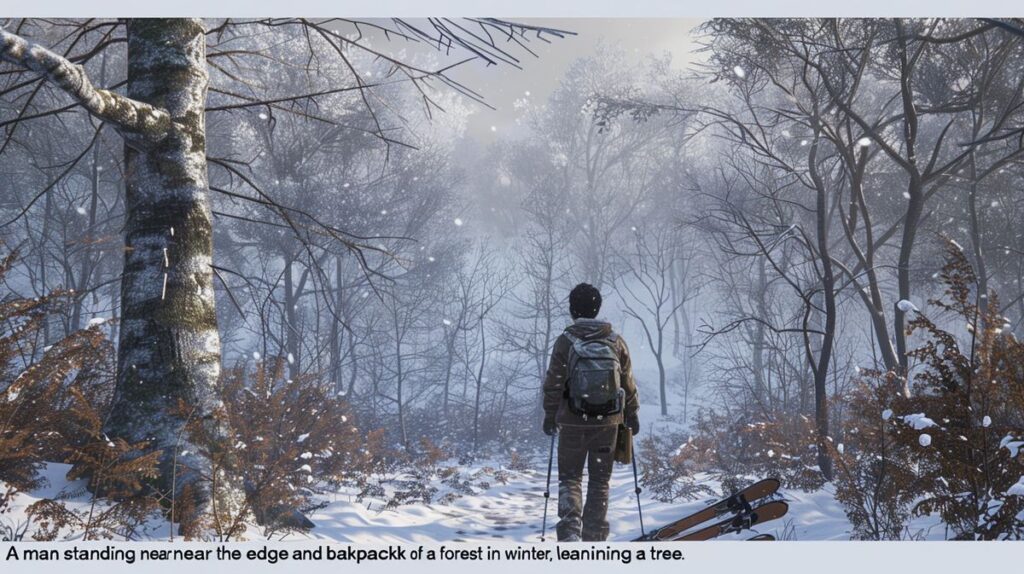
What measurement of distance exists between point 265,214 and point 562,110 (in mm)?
13273

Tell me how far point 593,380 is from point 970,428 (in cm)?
235

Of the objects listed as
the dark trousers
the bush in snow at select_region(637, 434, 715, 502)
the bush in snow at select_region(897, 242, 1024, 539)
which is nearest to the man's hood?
the dark trousers

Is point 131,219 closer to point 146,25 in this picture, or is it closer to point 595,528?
point 146,25

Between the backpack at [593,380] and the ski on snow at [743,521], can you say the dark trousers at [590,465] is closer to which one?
the backpack at [593,380]

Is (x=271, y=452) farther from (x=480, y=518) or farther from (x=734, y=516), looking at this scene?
(x=734, y=516)

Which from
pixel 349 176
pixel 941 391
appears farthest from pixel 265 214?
pixel 941 391

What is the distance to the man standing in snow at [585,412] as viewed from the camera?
14.0 feet

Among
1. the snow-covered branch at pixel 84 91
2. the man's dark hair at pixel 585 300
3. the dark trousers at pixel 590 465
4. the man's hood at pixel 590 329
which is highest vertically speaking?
the snow-covered branch at pixel 84 91

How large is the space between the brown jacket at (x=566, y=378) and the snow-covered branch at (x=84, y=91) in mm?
3208

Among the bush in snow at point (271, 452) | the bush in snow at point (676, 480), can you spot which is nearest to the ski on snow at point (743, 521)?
the bush in snow at point (676, 480)

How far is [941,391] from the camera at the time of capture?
13.0ft

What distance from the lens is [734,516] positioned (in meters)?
4.26

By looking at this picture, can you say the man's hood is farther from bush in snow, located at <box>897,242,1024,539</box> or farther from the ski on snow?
bush in snow, located at <box>897,242,1024,539</box>

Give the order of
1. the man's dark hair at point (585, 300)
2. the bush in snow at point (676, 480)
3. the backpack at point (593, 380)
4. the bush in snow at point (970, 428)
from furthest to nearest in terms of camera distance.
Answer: the bush in snow at point (676, 480) < the man's dark hair at point (585, 300) < the backpack at point (593, 380) < the bush in snow at point (970, 428)
